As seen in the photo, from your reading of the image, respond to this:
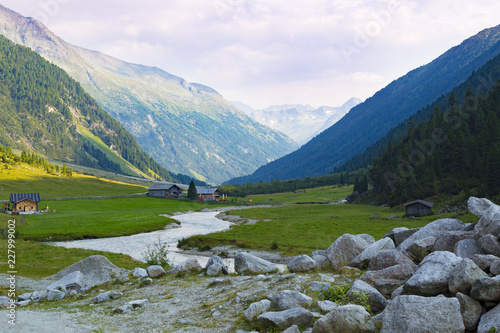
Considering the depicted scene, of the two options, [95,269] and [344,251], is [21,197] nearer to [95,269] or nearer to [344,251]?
[95,269]

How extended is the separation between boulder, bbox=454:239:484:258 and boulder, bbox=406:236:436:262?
6.15 ft

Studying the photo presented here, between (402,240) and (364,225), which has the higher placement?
(402,240)

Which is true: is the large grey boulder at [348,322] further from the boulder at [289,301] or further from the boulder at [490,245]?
the boulder at [490,245]

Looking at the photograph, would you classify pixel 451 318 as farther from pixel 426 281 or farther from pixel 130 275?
pixel 130 275

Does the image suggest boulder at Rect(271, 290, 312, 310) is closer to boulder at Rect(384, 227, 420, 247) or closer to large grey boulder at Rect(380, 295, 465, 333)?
large grey boulder at Rect(380, 295, 465, 333)

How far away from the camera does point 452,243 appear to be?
18.2 meters

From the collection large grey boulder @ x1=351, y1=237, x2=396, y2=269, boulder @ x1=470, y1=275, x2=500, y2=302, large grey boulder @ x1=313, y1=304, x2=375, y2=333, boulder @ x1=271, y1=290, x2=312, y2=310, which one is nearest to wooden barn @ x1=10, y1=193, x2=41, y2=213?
large grey boulder @ x1=351, y1=237, x2=396, y2=269

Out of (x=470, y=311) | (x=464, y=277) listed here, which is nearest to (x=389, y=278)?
(x=464, y=277)

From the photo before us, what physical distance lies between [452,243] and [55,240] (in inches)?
2950

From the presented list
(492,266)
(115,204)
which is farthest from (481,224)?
(115,204)

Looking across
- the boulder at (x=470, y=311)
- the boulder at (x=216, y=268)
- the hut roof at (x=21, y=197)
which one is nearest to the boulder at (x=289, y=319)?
the boulder at (x=470, y=311)

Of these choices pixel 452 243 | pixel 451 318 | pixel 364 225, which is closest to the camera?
pixel 451 318

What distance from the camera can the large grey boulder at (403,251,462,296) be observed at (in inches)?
478

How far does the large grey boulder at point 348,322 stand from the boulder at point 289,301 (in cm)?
283
